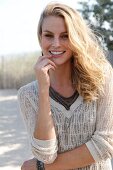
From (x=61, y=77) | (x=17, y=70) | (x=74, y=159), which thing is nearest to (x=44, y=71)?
(x=61, y=77)

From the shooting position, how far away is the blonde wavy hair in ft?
5.42

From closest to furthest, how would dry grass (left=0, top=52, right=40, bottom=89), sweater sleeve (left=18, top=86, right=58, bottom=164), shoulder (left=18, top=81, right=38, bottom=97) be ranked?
sweater sleeve (left=18, top=86, right=58, bottom=164) → shoulder (left=18, top=81, right=38, bottom=97) → dry grass (left=0, top=52, right=40, bottom=89)

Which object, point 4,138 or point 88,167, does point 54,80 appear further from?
point 4,138

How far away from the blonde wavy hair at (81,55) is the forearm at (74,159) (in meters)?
0.22

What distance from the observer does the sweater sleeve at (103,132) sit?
1.66 metres

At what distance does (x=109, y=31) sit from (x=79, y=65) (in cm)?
933

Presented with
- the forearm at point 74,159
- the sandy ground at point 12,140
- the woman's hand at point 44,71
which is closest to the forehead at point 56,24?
the woman's hand at point 44,71

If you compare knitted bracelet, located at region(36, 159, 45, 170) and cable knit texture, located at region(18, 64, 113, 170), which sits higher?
cable knit texture, located at region(18, 64, 113, 170)

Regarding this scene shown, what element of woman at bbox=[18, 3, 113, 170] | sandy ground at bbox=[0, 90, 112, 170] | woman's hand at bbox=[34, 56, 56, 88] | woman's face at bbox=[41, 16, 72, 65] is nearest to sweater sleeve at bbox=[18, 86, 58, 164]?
woman at bbox=[18, 3, 113, 170]

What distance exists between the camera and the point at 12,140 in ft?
20.8

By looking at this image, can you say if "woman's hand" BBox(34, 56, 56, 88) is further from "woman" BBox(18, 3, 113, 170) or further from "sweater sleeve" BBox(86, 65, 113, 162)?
"sweater sleeve" BBox(86, 65, 113, 162)

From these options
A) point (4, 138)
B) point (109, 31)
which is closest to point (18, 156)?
point (4, 138)

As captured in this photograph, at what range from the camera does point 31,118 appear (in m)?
1.74

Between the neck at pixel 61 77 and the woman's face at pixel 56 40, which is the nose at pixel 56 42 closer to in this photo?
the woman's face at pixel 56 40
